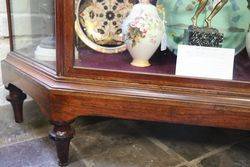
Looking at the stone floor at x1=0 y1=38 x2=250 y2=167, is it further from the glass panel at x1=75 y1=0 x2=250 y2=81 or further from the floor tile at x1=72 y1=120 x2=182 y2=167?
the glass panel at x1=75 y1=0 x2=250 y2=81

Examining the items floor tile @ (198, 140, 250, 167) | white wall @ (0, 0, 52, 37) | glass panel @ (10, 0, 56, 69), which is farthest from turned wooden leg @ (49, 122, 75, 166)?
floor tile @ (198, 140, 250, 167)

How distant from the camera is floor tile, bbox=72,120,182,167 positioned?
901mm

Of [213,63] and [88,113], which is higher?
[213,63]

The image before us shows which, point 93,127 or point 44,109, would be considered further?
point 93,127

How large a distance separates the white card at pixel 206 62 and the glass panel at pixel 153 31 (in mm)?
25

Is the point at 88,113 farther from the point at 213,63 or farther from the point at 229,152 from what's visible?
the point at 229,152

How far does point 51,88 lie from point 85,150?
0.26 metres

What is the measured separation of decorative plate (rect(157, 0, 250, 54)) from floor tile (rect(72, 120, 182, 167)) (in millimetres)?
324

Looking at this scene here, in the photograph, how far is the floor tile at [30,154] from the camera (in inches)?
34.5

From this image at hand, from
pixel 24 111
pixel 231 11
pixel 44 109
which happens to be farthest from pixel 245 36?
pixel 24 111

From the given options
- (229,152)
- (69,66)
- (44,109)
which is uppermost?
(69,66)

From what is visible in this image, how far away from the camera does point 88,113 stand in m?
0.80

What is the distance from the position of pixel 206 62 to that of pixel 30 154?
1.84ft

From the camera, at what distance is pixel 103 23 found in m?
0.88
